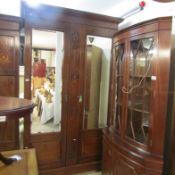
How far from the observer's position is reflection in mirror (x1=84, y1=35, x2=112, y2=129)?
271 centimetres

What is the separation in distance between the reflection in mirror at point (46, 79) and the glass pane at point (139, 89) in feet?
3.21

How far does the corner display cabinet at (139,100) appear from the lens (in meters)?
1.68

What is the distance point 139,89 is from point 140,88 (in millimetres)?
18

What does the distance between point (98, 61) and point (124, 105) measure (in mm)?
950

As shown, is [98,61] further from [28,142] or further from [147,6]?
[28,142]

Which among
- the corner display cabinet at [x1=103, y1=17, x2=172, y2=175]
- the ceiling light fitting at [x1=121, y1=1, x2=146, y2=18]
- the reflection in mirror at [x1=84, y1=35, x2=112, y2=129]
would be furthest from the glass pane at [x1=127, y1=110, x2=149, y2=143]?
the ceiling light fitting at [x1=121, y1=1, x2=146, y2=18]

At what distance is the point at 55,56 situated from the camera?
249 cm

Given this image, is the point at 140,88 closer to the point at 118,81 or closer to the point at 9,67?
the point at 118,81

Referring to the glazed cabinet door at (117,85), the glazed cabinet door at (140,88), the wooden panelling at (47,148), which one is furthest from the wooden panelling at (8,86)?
the glazed cabinet door at (140,88)

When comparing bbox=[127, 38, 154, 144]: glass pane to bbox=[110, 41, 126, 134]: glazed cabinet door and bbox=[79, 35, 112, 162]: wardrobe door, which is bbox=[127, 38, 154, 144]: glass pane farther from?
bbox=[79, 35, 112, 162]: wardrobe door

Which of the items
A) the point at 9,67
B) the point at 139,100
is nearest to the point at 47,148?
the point at 9,67

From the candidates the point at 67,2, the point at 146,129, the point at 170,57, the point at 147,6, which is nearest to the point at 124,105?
the point at 146,129

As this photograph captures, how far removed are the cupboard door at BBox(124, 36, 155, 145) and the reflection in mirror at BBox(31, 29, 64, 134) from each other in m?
0.97

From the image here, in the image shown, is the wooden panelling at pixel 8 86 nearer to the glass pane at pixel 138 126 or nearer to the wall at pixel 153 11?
the glass pane at pixel 138 126
